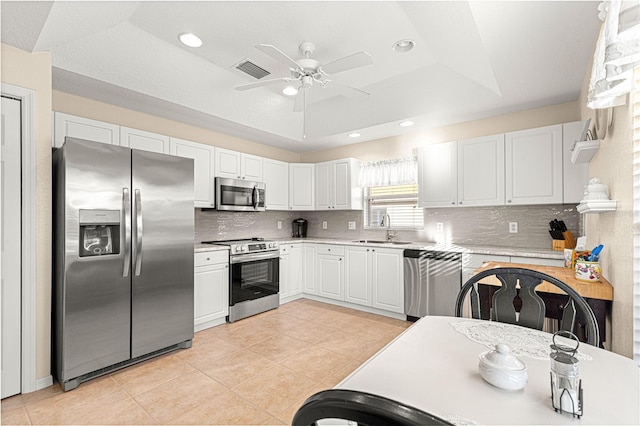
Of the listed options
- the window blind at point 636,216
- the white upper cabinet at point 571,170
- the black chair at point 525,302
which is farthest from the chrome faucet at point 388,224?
the window blind at point 636,216

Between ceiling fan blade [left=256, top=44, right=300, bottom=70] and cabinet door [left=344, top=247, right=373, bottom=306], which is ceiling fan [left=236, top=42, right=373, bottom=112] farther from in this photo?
cabinet door [left=344, top=247, right=373, bottom=306]

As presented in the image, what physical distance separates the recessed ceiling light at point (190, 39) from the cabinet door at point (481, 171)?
3020 millimetres

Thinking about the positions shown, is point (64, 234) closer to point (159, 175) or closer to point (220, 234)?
point (159, 175)

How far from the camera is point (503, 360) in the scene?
0.89 metres

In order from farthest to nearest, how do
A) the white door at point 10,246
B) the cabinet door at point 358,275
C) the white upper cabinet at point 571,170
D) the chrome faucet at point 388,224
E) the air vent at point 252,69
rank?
the chrome faucet at point 388,224 → the cabinet door at point 358,275 → the white upper cabinet at point 571,170 → the air vent at point 252,69 → the white door at point 10,246

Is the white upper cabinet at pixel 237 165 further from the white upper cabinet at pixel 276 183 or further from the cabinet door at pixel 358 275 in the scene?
the cabinet door at pixel 358 275

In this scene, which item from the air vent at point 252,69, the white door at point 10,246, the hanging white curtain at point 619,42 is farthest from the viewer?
the air vent at point 252,69

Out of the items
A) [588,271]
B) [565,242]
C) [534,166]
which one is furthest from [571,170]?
[588,271]

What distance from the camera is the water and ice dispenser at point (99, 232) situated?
7.87 ft

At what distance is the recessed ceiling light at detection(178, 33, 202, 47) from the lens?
2.64 metres

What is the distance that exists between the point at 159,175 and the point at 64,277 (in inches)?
41.7

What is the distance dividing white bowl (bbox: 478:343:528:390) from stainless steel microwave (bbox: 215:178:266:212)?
3.55 metres

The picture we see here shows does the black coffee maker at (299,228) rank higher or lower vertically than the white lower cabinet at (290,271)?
higher

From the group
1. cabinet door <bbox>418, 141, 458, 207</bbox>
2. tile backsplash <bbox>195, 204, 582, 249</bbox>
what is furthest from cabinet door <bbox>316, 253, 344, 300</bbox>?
cabinet door <bbox>418, 141, 458, 207</bbox>
